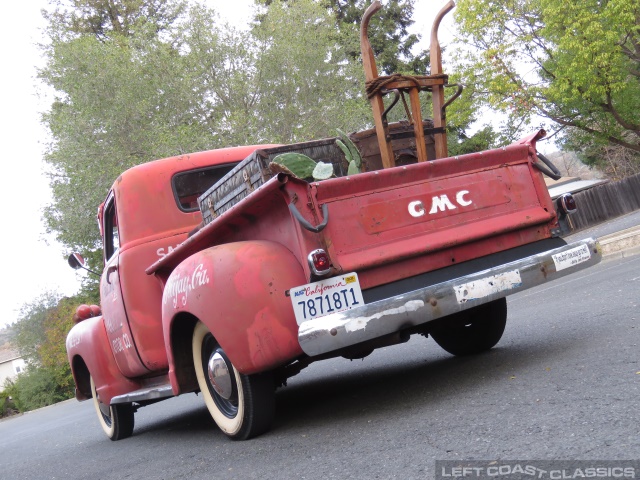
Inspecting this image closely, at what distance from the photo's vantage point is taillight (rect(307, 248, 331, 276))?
3990mm

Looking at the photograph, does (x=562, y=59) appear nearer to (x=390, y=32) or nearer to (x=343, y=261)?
(x=390, y=32)

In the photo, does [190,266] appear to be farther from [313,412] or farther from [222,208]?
[313,412]

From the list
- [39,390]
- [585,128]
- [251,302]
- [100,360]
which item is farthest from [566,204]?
[585,128]

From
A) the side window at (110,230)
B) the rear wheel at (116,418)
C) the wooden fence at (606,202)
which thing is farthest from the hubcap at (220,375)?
the wooden fence at (606,202)

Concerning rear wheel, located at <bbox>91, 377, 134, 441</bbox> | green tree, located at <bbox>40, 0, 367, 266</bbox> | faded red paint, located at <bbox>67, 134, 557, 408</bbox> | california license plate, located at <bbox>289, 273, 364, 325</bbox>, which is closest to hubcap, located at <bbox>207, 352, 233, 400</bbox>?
faded red paint, located at <bbox>67, 134, 557, 408</bbox>

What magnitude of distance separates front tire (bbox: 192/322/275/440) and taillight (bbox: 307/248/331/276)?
883 mm

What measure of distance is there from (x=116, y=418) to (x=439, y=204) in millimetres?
4050

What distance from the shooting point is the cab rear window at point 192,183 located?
6289 mm

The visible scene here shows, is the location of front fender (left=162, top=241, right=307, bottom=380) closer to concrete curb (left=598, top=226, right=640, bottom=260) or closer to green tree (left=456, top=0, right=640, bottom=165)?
concrete curb (left=598, top=226, right=640, bottom=260)

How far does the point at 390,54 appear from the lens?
3688cm

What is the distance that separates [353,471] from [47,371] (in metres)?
31.2

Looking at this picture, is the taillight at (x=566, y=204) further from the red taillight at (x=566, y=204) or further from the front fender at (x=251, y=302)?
the front fender at (x=251, y=302)

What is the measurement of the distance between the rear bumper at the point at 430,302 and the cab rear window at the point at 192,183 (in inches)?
106

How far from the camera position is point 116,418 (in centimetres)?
705
